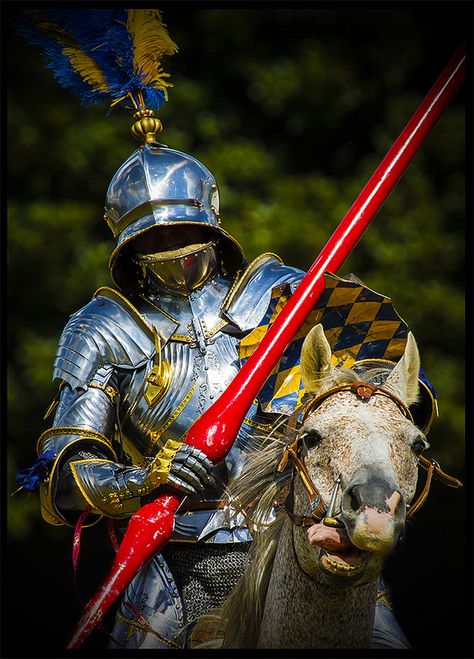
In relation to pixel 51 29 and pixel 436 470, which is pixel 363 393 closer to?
pixel 436 470

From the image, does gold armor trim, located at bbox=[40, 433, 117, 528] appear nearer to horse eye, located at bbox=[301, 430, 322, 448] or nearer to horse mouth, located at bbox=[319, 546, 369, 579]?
horse eye, located at bbox=[301, 430, 322, 448]

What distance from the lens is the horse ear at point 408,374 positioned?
3414 mm

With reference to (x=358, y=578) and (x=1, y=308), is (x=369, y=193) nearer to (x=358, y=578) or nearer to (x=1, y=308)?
(x=358, y=578)

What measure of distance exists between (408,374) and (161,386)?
1.23 meters

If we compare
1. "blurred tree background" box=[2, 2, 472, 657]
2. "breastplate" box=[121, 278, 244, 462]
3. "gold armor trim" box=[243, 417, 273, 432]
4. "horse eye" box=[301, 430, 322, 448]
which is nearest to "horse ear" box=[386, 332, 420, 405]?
"horse eye" box=[301, 430, 322, 448]

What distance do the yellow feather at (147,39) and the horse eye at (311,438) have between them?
1905 mm

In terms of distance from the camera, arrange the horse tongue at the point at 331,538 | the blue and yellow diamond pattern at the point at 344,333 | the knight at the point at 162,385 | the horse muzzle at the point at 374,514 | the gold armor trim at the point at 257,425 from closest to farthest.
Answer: the horse muzzle at the point at 374,514 → the horse tongue at the point at 331,538 → the blue and yellow diamond pattern at the point at 344,333 → the knight at the point at 162,385 → the gold armor trim at the point at 257,425

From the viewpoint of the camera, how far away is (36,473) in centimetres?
414

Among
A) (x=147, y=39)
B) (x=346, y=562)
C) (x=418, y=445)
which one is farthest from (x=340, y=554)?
(x=147, y=39)

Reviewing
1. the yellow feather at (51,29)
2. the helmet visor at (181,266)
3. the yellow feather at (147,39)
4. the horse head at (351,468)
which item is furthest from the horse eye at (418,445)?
the yellow feather at (51,29)

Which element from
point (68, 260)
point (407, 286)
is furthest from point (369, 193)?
point (68, 260)

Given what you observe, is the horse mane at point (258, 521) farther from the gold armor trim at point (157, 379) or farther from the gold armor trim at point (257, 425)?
the gold armor trim at point (157, 379)

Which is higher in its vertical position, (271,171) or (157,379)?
(271,171)

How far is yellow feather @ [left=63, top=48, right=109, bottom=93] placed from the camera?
15.4 ft
